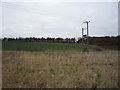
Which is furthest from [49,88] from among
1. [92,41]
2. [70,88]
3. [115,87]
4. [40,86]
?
[92,41]

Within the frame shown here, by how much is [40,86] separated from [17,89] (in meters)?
0.81

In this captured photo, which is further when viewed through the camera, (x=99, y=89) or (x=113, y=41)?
(x=113, y=41)

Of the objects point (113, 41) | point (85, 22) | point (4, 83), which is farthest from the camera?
point (113, 41)

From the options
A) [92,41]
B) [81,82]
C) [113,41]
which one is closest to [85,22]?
[81,82]

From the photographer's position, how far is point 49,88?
16.0 feet

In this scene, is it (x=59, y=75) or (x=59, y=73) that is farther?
(x=59, y=73)

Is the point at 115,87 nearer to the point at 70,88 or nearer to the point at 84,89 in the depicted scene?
the point at 84,89

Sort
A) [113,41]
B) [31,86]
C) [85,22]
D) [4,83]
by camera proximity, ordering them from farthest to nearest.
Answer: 1. [113,41]
2. [85,22]
3. [4,83]
4. [31,86]

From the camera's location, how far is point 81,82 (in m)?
5.68

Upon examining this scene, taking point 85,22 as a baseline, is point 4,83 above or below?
below

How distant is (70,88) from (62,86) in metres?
0.35

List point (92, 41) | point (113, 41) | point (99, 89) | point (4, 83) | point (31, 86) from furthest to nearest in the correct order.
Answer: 1. point (92, 41)
2. point (113, 41)
3. point (4, 83)
4. point (31, 86)
5. point (99, 89)

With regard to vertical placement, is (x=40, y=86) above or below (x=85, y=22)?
below

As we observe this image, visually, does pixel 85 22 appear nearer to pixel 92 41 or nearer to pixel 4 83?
pixel 4 83
